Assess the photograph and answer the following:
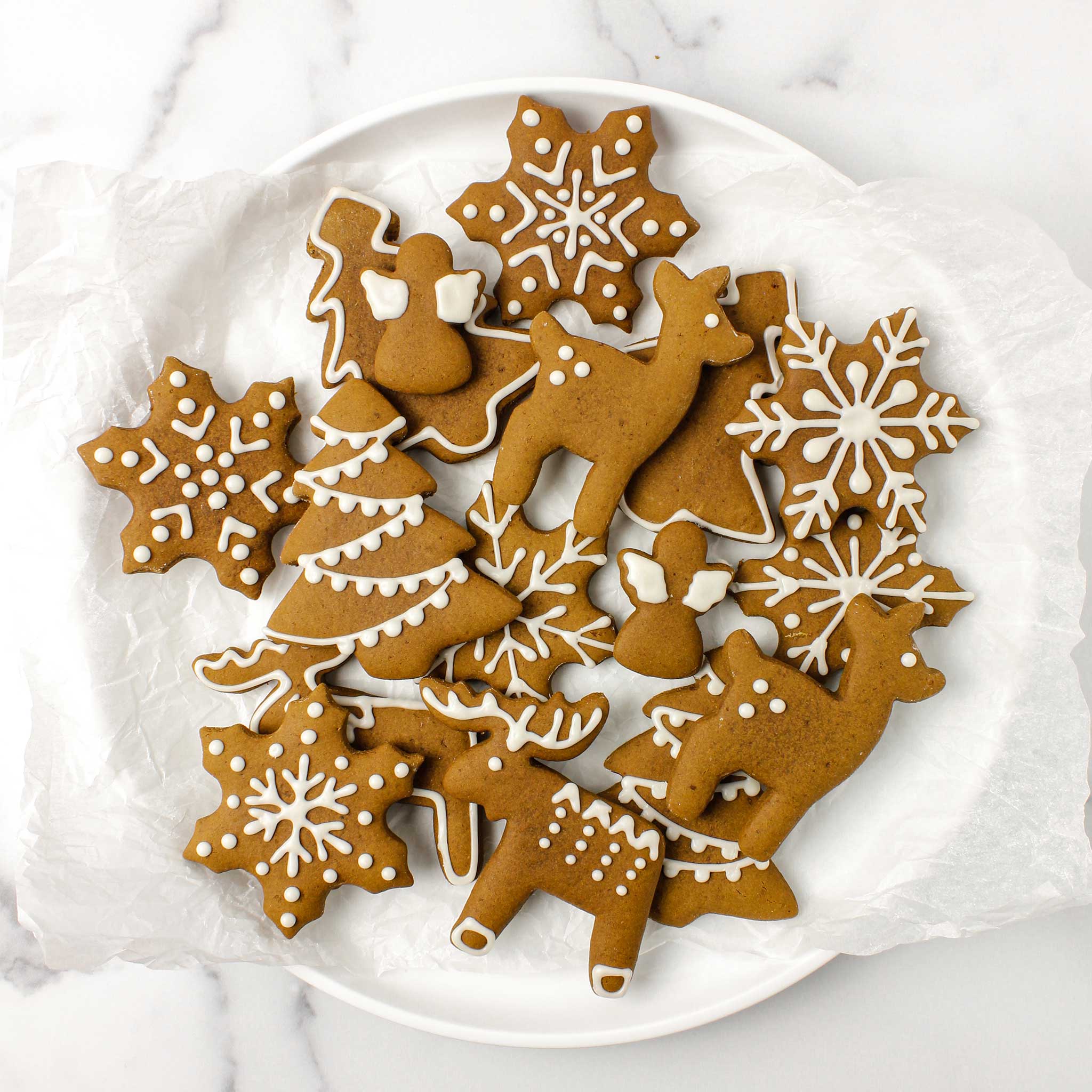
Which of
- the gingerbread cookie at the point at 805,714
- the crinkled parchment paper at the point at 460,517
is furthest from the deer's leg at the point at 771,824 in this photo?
the crinkled parchment paper at the point at 460,517

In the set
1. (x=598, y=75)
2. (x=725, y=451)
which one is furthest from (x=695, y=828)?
(x=598, y=75)

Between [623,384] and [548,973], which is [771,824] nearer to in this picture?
[548,973]

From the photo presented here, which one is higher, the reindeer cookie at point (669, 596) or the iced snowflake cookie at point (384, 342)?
the iced snowflake cookie at point (384, 342)

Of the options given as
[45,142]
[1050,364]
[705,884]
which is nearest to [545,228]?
[1050,364]

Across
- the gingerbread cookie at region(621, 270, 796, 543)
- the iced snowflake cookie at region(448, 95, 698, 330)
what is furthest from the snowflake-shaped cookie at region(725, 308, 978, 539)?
the iced snowflake cookie at region(448, 95, 698, 330)

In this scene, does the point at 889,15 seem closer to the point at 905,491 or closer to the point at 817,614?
the point at 905,491

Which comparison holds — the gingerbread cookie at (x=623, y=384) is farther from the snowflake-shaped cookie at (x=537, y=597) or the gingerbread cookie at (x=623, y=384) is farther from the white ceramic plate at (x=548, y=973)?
the white ceramic plate at (x=548, y=973)
